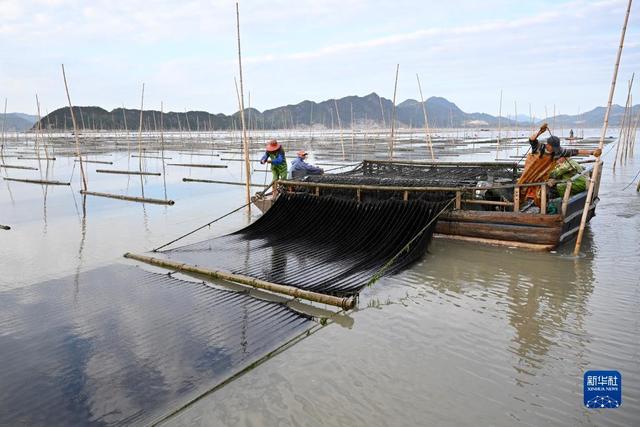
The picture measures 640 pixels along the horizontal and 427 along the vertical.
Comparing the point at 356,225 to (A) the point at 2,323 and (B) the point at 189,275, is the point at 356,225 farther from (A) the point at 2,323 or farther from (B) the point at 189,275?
(A) the point at 2,323

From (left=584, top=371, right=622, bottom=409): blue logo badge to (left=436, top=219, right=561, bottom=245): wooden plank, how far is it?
4019mm

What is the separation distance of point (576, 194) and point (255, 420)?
746cm

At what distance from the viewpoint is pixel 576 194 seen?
28.0ft

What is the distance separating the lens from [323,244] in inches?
305

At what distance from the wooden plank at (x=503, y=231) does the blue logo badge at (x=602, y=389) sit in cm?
402

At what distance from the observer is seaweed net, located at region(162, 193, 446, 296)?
632 cm

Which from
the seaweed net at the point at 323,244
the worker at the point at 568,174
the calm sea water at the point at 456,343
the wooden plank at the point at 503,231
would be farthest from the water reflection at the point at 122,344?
the worker at the point at 568,174

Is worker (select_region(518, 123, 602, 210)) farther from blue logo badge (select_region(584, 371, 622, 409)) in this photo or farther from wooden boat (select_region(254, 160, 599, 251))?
blue logo badge (select_region(584, 371, 622, 409))

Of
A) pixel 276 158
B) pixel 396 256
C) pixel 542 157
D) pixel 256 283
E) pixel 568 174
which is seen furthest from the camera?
pixel 276 158

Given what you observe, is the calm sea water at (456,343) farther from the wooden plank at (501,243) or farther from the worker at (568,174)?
the worker at (568,174)

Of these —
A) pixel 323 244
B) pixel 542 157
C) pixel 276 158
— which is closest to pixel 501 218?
pixel 542 157

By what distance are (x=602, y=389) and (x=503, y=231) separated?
4.64 metres

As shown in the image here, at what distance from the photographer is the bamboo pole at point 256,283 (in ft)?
17.4

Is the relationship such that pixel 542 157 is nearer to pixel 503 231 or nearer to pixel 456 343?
pixel 503 231
